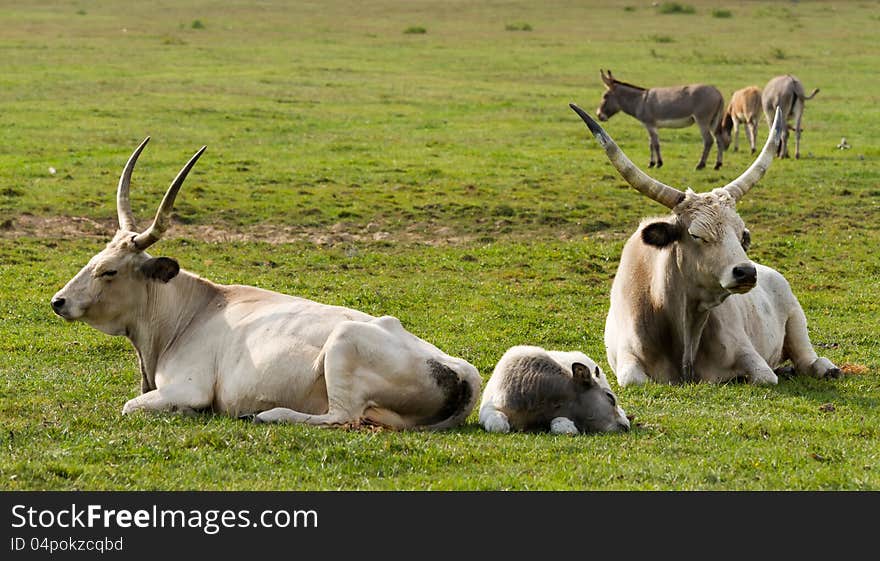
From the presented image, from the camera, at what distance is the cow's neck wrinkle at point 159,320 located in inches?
416

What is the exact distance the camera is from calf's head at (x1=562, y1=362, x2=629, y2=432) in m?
9.31

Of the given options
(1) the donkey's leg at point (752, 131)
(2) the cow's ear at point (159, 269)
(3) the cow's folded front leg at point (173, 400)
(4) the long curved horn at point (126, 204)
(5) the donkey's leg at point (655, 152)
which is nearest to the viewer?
(3) the cow's folded front leg at point (173, 400)

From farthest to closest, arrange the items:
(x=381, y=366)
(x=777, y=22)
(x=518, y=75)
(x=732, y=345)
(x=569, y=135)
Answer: (x=777, y=22) → (x=518, y=75) → (x=569, y=135) → (x=732, y=345) → (x=381, y=366)

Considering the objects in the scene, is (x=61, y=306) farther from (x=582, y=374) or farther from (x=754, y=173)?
(x=754, y=173)

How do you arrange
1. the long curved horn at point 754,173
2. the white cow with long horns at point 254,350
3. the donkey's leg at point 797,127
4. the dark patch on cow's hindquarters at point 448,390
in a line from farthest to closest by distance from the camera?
1. the donkey's leg at point 797,127
2. the long curved horn at point 754,173
3. the dark patch on cow's hindquarters at point 448,390
4. the white cow with long horns at point 254,350

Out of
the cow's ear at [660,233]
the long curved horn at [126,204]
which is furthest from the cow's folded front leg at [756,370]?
the long curved horn at [126,204]

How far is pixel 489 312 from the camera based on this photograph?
15797mm

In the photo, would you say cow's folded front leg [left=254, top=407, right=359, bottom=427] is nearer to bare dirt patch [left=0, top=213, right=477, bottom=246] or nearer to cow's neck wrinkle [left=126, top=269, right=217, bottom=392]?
cow's neck wrinkle [left=126, top=269, right=217, bottom=392]

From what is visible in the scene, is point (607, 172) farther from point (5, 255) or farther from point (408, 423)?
point (408, 423)

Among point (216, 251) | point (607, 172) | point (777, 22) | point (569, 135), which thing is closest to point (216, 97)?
point (569, 135)

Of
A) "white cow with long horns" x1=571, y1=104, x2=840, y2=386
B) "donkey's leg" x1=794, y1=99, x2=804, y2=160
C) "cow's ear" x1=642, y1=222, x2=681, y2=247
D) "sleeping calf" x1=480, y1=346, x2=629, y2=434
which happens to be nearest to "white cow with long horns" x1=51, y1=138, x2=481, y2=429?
"sleeping calf" x1=480, y1=346, x2=629, y2=434

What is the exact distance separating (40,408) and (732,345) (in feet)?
18.8

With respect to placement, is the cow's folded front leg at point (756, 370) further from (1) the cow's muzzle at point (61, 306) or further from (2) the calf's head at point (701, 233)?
(1) the cow's muzzle at point (61, 306)

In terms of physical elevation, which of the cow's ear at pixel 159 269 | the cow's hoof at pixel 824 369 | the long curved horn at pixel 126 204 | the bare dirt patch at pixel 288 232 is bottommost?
the bare dirt patch at pixel 288 232
